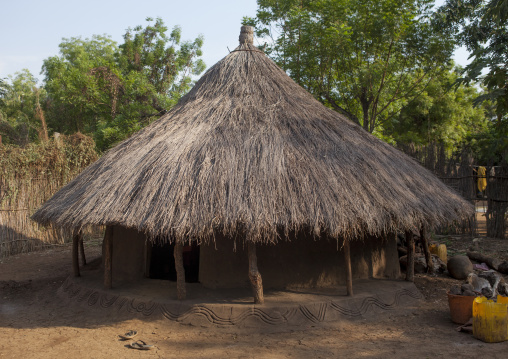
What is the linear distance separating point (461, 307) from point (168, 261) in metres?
5.56

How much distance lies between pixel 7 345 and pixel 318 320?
4036mm

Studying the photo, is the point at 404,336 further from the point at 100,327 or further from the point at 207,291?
the point at 100,327

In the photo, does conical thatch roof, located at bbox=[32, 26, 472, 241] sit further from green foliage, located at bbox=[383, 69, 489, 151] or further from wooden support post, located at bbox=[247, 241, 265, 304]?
green foliage, located at bbox=[383, 69, 489, 151]

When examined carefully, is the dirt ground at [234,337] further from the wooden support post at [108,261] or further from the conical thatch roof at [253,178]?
the conical thatch roof at [253,178]

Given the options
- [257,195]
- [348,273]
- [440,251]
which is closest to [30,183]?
[257,195]

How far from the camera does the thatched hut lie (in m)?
5.74

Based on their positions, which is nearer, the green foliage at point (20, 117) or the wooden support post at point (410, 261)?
the wooden support post at point (410, 261)

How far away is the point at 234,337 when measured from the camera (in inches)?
219

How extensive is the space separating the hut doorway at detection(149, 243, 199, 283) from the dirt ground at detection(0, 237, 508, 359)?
6.55ft

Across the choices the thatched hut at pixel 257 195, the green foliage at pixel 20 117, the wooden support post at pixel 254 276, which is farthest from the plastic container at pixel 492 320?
the green foliage at pixel 20 117

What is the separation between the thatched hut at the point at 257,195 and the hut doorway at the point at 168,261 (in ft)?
1.53

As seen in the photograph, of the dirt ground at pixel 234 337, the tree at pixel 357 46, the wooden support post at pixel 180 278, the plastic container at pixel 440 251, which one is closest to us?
the dirt ground at pixel 234 337

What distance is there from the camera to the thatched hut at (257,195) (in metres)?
5.74

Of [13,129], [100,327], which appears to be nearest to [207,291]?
[100,327]
